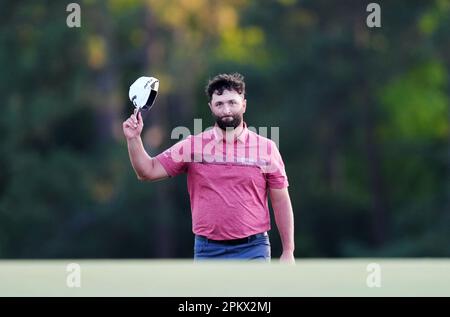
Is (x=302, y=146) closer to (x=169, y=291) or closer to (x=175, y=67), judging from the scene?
(x=175, y=67)

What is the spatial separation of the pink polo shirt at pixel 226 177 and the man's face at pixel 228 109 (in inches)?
4.1

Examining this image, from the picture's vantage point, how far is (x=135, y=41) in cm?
4875

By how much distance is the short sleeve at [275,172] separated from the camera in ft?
28.3

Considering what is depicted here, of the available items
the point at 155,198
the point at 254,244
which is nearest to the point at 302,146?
the point at 155,198

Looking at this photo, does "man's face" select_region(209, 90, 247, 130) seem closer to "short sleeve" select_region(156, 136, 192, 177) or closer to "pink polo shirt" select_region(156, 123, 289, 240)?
"pink polo shirt" select_region(156, 123, 289, 240)

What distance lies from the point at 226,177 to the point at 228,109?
1.48 ft

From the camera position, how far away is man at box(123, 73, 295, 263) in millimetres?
8562

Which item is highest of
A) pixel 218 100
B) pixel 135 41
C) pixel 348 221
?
pixel 135 41

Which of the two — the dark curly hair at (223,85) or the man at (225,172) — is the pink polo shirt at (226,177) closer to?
the man at (225,172)

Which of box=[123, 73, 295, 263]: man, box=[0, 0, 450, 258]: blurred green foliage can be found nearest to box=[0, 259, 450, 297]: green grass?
box=[123, 73, 295, 263]: man

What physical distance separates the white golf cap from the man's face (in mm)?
446

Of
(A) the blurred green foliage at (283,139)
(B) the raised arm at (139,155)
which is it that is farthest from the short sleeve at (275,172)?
(A) the blurred green foliage at (283,139)

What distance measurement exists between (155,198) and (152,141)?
3.37m
